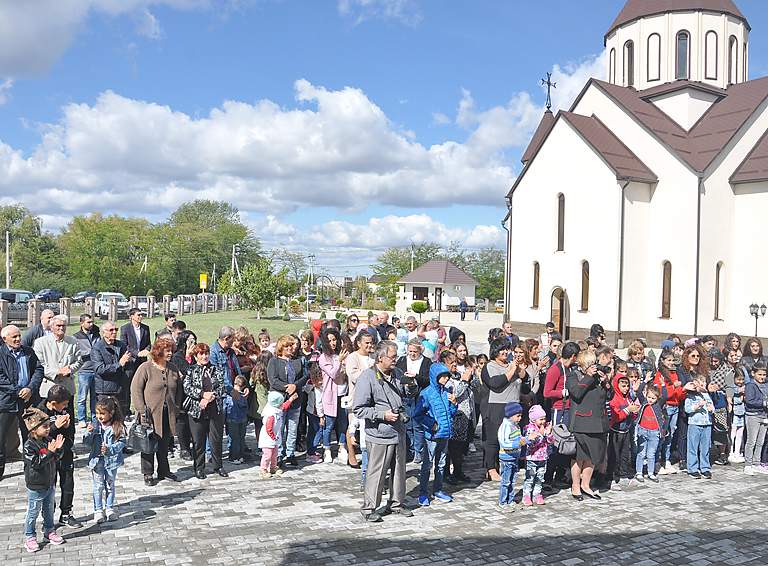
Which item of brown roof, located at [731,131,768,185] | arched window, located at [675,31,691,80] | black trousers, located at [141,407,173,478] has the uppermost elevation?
arched window, located at [675,31,691,80]

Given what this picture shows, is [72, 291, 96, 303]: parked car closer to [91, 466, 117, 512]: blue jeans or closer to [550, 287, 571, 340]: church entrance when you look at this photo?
[550, 287, 571, 340]: church entrance

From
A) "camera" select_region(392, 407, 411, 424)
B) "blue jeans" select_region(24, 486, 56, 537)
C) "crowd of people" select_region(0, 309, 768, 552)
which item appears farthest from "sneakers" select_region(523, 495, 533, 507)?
"blue jeans" select_region(24, 486, 56, 537)

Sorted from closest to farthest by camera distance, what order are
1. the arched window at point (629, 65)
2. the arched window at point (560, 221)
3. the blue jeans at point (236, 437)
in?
the blue jeans at point (236, 437), the arched window at point (560, 221), the arched window at point (629, 65)

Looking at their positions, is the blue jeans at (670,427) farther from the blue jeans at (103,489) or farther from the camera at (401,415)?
the blue jeans at (103,489)

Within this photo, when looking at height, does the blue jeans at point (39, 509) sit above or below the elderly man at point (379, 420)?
below

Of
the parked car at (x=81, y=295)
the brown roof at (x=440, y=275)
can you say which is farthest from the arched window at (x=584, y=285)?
the parked car at (x=81, y=295)

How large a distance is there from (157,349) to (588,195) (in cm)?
2300

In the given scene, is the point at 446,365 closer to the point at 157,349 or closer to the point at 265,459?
the point at 265,459

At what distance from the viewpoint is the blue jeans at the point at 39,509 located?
5914 millimetres

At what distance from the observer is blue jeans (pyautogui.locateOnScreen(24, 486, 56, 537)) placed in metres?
5.91

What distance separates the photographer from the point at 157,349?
8.01 metres

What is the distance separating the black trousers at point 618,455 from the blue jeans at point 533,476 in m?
1.36

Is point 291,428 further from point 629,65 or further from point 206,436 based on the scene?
point 629,65

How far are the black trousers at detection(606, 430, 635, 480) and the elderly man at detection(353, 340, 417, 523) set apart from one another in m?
2.92
